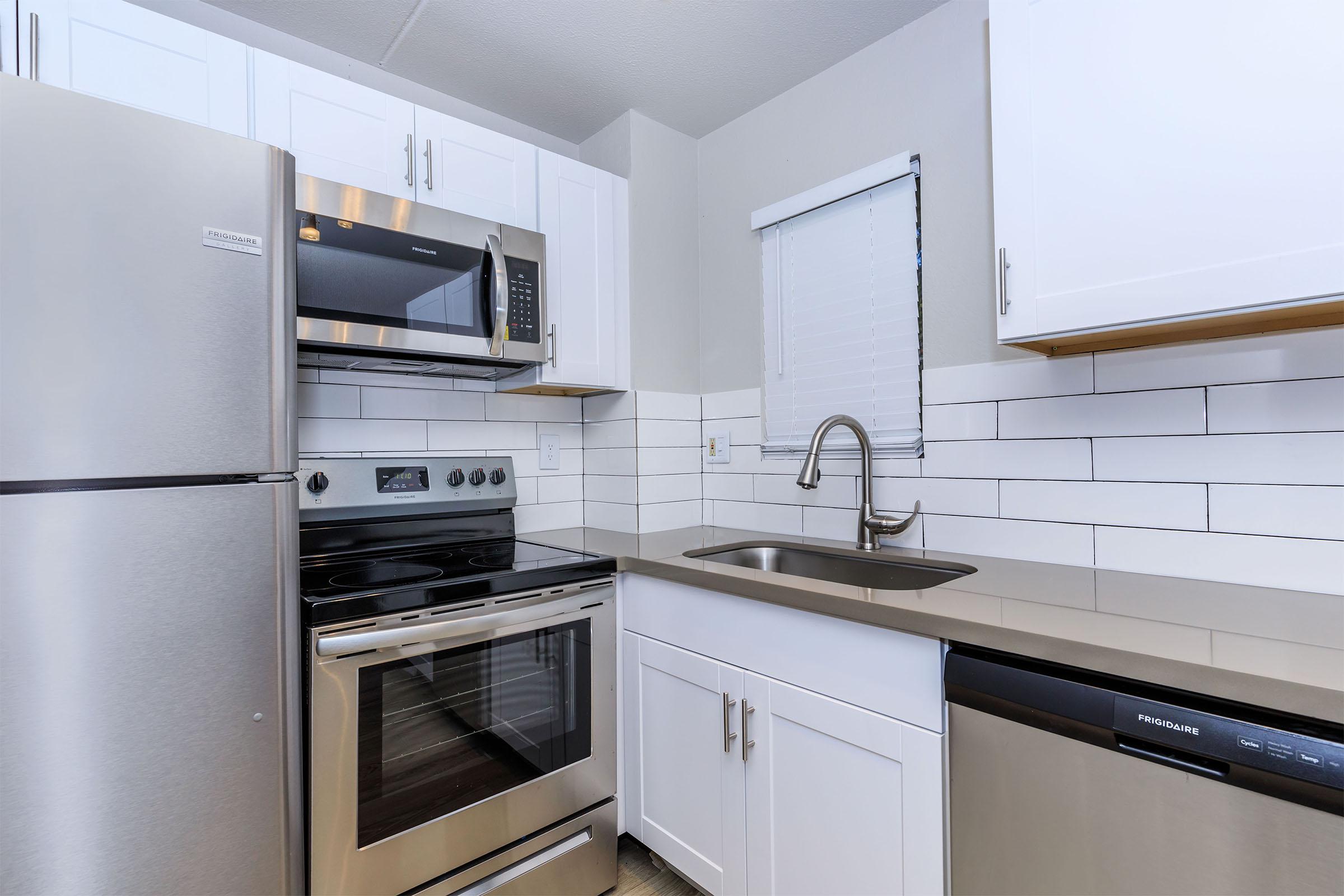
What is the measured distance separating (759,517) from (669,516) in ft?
1.10

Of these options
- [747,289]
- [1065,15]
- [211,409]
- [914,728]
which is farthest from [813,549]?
[211,409]

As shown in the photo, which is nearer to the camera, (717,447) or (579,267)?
(579,267)

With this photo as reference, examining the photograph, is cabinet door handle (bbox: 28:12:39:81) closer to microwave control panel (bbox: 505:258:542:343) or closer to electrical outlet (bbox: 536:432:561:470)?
microwave control panel (bbox: 505:258:542:343)

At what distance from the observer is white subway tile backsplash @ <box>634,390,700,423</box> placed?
226 cm

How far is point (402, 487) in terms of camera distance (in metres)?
1.88

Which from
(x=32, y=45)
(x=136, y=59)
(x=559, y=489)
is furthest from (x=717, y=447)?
(x=32, y=45)

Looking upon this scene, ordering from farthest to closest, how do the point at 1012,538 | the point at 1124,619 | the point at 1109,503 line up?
1. the point at 1012,538
2. the point at 1109,503
3. the point at 1124,619

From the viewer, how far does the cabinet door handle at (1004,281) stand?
1.30 metres

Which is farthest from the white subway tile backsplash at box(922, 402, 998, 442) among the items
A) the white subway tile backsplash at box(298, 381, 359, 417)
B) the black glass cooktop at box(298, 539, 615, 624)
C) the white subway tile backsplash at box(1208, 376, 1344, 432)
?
the white subway tile backsplash at box(298, 381, 359, 417)

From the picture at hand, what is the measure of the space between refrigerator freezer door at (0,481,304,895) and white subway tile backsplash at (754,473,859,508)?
4.42 ft

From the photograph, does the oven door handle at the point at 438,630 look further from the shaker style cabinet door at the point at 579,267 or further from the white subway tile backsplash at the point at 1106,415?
the white subway tile backsplash at the point at 1106,415

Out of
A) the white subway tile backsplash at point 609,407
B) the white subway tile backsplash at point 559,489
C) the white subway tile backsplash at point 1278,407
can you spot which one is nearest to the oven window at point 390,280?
the white subway tile backsplash at point 609,407

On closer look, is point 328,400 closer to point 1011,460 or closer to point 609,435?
point 609,435

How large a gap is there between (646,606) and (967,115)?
1.61 meters
